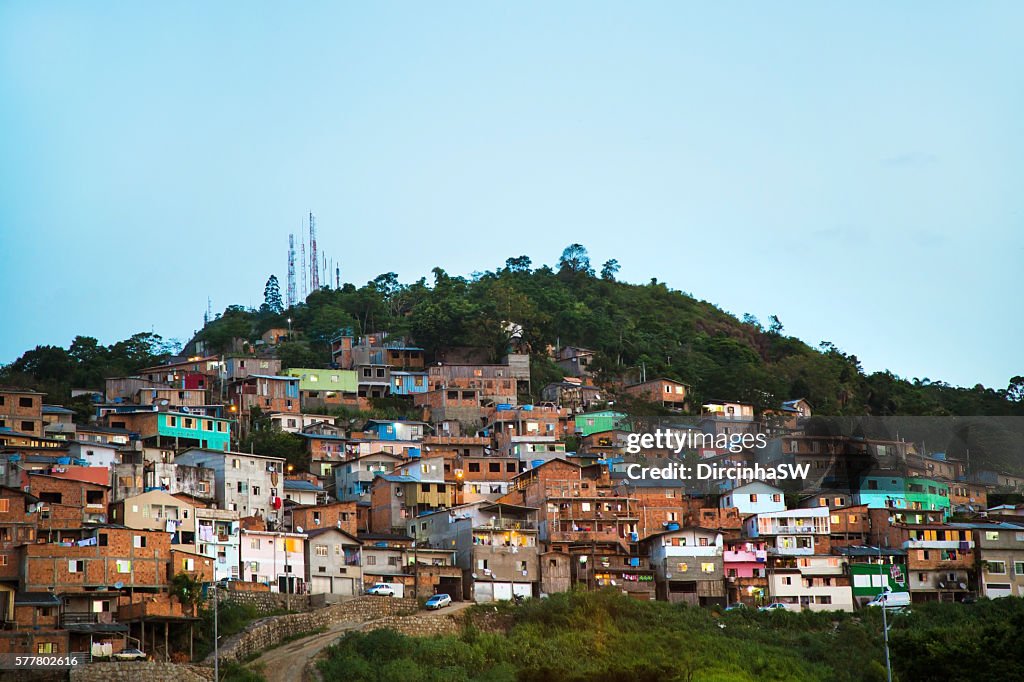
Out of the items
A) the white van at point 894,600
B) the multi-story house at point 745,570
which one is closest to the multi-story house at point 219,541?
the multi-story house at point 745,570

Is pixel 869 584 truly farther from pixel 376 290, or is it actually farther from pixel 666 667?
pixel 376 290

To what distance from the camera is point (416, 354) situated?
8506 cm

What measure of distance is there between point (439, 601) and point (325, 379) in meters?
30.2

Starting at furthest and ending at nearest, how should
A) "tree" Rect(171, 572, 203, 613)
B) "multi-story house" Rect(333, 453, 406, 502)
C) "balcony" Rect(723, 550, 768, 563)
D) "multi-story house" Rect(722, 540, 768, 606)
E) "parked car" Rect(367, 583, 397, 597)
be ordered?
"multi-story house" Rect(333, 453, 406, 502) < "balcony" Rect(723, 550, 768, 563) < "multi-story house" Rect(722, 540, 768, 606) < "parked car" Rect(367, 583, 397, 597) < "tree" Rect(171, 572, 203, 613)

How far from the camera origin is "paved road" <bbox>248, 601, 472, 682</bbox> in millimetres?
42125

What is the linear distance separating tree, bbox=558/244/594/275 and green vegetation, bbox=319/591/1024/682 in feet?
202

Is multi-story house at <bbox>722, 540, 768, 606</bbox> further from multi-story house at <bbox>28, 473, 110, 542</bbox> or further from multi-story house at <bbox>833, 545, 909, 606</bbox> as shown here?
multi-story house at <bbox>28, 473, 110, 542</bbox>

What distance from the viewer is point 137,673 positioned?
39625 millimetres

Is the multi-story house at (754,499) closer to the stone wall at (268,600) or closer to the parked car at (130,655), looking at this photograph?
the stone wall at (268,600)

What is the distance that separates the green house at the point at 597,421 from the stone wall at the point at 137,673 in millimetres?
37632

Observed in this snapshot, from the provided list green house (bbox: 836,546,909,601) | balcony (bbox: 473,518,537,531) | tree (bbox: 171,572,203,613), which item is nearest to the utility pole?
tree (bbox: 171,572,203,613)

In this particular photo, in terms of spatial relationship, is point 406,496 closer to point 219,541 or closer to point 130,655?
point 219,541

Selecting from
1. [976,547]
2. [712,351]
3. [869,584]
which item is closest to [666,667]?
[869,584]

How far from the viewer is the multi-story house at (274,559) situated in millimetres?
51781
